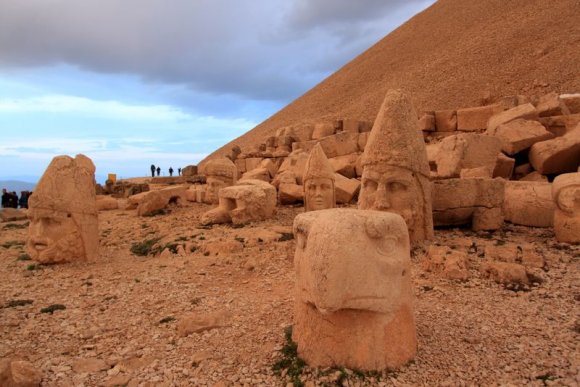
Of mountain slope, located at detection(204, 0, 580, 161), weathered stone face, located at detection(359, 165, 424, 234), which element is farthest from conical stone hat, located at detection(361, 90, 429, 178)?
mountain slope, located at detection(204, 0, 580, 161)

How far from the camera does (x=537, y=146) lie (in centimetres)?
986

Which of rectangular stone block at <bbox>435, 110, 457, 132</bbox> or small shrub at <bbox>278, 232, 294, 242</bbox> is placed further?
rectangular stone block at <bbox>435, 110, 457, 132</bbox>

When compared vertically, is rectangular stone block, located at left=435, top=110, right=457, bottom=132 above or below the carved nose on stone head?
above

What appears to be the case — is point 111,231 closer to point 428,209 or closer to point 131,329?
point 131,329

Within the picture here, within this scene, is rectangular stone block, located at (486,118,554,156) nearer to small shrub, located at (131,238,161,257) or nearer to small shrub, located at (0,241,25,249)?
small shrub, located at (131,238,161,257)

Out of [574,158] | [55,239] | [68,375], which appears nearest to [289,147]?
[574,158]

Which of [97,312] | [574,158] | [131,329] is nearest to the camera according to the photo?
[131,329]

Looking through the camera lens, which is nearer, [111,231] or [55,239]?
[55,239]

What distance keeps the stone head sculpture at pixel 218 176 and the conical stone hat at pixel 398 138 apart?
670 cm

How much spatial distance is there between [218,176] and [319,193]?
4209mm

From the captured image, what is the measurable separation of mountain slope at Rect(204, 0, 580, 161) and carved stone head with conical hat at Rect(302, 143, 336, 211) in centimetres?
1305

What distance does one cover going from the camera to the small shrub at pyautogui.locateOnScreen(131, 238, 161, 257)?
8031mm

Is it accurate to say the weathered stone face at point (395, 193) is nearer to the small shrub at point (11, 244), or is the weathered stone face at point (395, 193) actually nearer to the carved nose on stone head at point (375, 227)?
the carved nose on stone head at point (375, 227)

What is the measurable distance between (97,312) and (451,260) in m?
4.56
